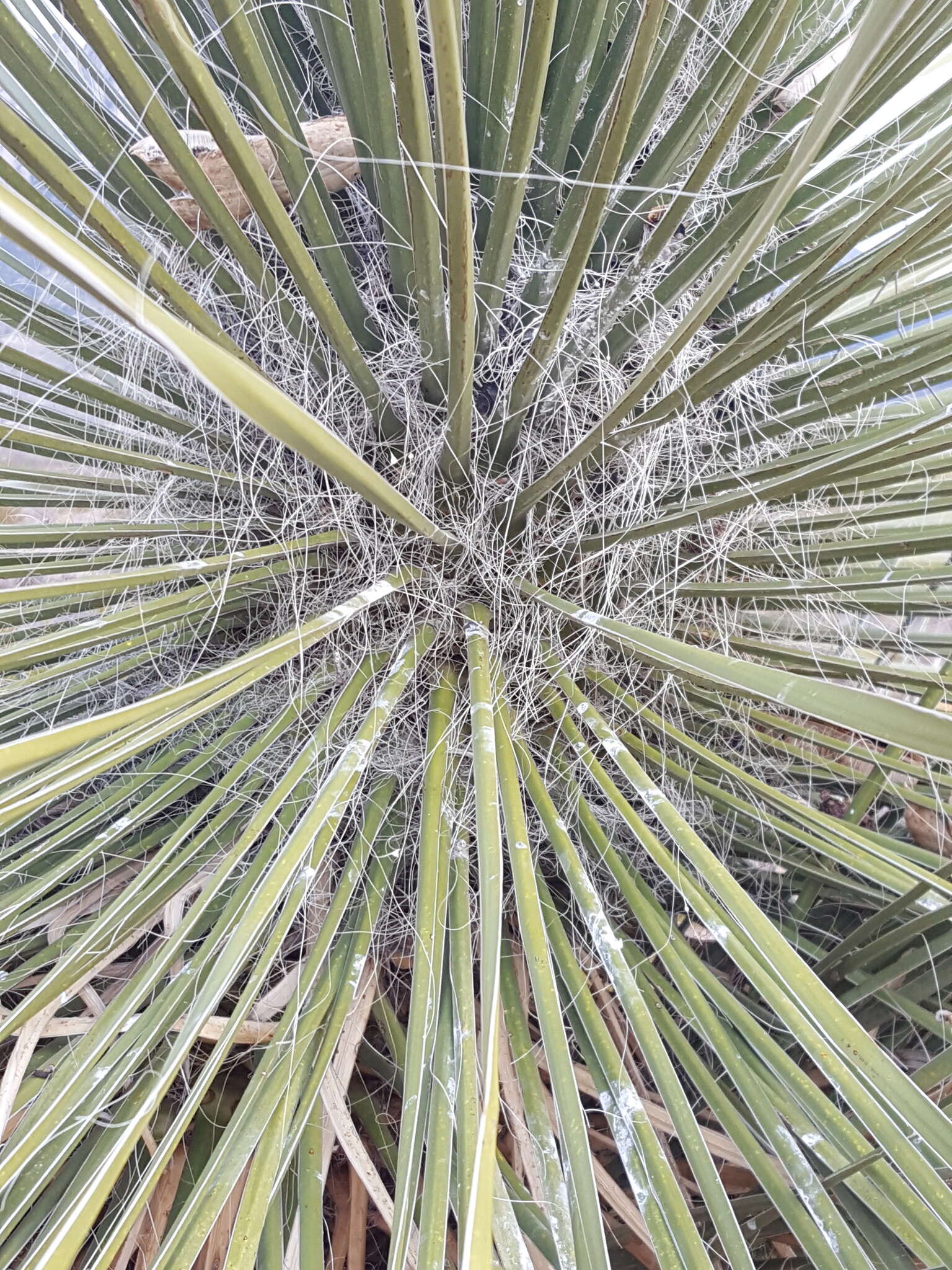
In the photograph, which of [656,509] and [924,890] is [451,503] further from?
[924,890]

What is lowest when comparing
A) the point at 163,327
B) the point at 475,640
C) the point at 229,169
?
the point at 475,640

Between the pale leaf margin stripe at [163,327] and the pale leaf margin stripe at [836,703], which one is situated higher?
the pale leaf margin stripe at [163,327]

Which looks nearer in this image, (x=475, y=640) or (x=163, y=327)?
(x=163, y=327)

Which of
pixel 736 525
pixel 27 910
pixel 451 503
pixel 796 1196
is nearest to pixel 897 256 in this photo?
pixel 736 525

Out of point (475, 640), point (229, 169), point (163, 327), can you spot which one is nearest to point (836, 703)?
point (163, 327)

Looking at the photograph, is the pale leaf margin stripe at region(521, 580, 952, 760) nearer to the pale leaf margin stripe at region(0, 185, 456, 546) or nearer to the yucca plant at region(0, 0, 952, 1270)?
the yucca plant at region(0, 0, 952, 1270)

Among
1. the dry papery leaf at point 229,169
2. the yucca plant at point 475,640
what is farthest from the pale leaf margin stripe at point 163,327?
the dry papery leaf at point 229,169

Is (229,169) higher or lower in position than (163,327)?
higher

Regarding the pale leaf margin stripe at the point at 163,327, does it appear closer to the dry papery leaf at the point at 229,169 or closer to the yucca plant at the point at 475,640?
the yucca plant at the point at 475,640

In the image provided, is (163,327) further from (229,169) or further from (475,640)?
A: (229,169)

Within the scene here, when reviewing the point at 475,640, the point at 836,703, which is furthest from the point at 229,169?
the point at 836,703
